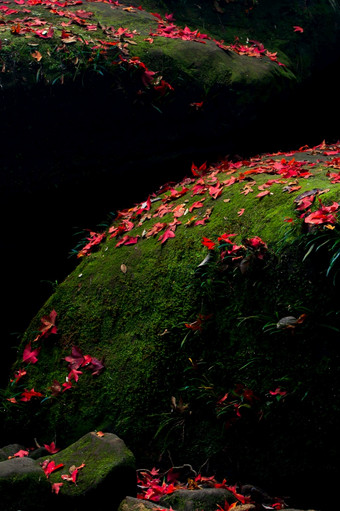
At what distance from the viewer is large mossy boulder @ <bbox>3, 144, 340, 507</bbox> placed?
292 centimetres

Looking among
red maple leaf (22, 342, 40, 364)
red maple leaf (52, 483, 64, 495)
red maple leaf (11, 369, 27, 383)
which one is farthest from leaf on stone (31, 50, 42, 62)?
red maple leaf (52, 483, 64, 495)

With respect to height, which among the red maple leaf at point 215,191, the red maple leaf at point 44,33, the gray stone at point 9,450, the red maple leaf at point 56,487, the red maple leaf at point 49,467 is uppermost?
the red maple leaf at point 44,33

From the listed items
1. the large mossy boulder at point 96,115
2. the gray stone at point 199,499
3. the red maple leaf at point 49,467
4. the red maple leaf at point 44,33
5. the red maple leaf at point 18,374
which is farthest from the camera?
the red maple leaf at point 44,33

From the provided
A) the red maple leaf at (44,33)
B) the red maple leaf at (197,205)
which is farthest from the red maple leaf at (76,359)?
the red maple leaf at (44,33)

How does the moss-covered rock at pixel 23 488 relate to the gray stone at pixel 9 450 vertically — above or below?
above

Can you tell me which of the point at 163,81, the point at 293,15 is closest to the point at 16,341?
the point at 163,81

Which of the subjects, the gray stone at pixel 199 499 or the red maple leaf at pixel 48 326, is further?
the red maple leaf at pixel 48 326

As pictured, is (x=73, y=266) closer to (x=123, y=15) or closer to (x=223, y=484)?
(x=223, y=484)

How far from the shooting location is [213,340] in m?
3.40

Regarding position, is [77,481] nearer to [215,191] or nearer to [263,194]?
[263,194]

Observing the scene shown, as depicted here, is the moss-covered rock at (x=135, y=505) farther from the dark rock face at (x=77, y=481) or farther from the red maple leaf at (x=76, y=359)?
the red maple leaf at (x=76, y=359)

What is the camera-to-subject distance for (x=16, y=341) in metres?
5.04

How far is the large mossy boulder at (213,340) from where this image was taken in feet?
9.57

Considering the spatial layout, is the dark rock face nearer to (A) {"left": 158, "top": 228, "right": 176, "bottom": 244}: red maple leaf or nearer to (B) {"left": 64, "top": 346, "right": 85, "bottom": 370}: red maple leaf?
(B) {"left": 64, "top": 346, "right": 85, "bottom": 370}: red maple leaf
